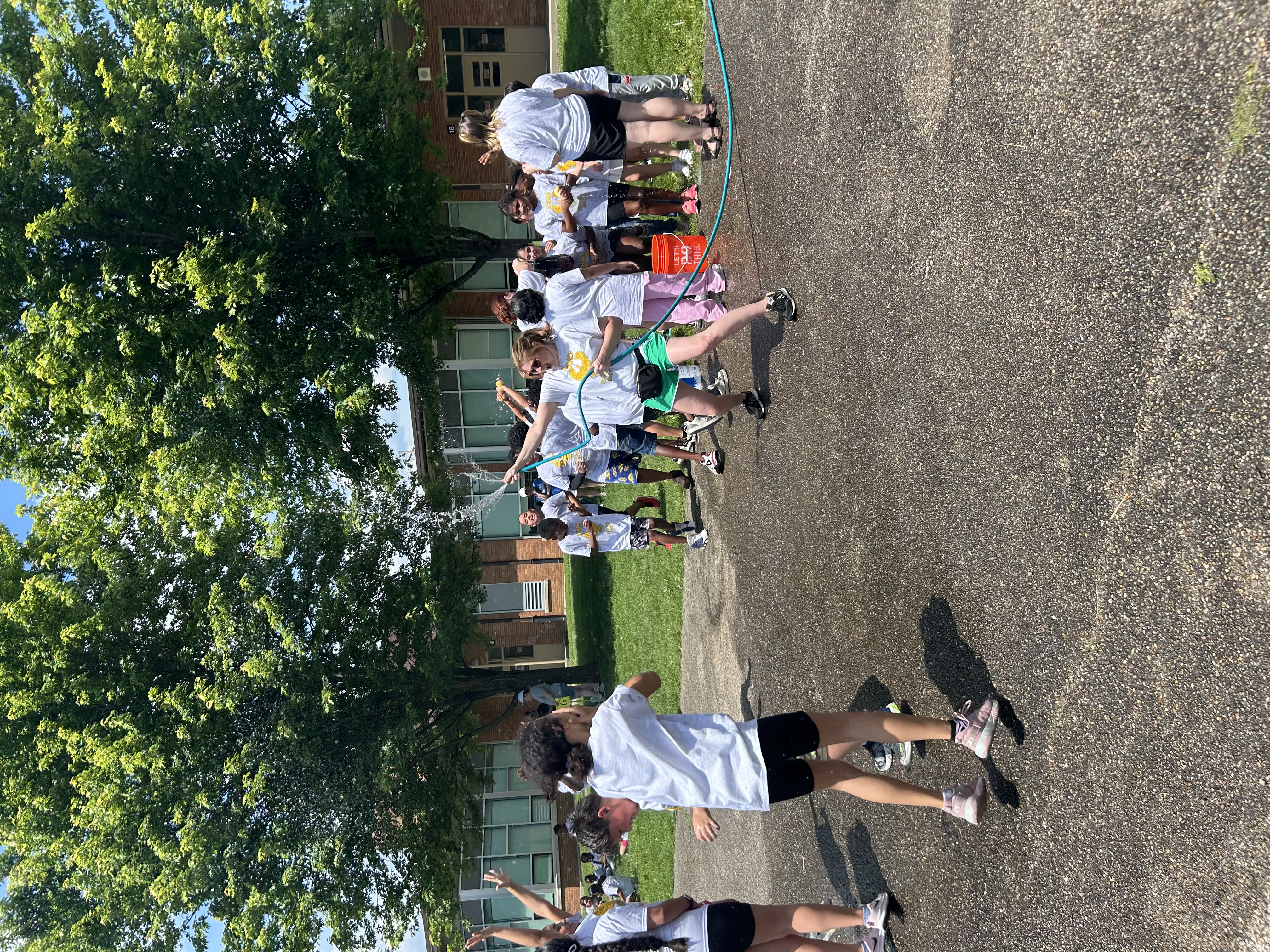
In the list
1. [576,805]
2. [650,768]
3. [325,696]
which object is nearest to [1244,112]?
[650,768]

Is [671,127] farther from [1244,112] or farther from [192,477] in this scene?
[192,477]

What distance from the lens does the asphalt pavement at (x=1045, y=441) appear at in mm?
3057

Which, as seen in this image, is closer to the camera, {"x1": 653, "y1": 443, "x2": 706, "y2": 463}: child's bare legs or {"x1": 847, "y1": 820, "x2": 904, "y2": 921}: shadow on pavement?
{"x1": 847, "y1": 820, "x2": 904, "y2": 921}: shadow on pavement

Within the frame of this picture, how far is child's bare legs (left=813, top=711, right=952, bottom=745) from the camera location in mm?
4531

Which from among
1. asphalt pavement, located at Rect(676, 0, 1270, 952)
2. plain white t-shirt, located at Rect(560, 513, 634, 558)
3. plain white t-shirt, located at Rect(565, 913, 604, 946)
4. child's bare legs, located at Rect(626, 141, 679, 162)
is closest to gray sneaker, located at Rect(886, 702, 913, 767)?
asphalt pavement, located at Rect(676, 0, 1270, 952)

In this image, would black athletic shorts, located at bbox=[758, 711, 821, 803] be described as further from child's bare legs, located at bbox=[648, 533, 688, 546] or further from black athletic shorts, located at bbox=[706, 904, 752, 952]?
child's bare legs, located at bbox=[648, 533, 688, 546]

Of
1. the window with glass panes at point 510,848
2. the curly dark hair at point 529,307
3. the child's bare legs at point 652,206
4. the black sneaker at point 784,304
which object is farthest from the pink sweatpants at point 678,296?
the window with glass panes at point 510,848

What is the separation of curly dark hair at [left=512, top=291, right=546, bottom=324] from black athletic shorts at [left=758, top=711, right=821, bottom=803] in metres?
3.80

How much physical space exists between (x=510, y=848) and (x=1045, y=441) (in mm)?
20352

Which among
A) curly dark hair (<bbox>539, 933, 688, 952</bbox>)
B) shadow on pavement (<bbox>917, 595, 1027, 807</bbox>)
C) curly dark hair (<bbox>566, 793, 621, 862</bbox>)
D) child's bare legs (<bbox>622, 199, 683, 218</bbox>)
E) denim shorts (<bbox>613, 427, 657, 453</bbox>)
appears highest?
child's bare legs (<bbox>622, 199, 683, 218</bbox>)

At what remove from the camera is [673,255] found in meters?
7.73

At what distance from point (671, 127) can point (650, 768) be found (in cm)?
584

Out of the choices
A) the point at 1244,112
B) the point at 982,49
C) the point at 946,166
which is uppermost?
the point at 982,49

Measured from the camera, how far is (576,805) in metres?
5.66
